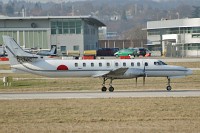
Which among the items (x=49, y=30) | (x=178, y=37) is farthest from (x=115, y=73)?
(x=178, y=37)

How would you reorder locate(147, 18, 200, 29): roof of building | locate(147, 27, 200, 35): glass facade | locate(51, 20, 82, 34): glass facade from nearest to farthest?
locate(51, 20, 82, 34): glass facade < locate(147, 27, 200, 35): glass facade < locate(147, 18, 200, 29): roof of building

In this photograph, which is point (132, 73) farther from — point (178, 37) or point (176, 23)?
point (176, 23)

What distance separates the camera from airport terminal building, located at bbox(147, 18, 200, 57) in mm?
121431

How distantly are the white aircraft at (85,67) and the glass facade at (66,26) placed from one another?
66.1 metres

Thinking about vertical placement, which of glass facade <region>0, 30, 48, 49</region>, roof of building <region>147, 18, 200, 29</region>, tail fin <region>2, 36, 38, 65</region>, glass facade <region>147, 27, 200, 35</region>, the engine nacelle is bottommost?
the engine nacelle

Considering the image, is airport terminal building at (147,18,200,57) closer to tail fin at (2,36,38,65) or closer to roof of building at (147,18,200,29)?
roof of building at (147,18,200,29)

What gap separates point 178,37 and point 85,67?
85.7 m

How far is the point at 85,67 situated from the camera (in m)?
45.5

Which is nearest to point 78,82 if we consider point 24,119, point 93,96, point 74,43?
point 93,96

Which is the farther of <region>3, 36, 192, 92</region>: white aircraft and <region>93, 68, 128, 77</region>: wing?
<region>3, 36, 192, 92</region>: white aircraft

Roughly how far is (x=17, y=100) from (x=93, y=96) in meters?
5.58

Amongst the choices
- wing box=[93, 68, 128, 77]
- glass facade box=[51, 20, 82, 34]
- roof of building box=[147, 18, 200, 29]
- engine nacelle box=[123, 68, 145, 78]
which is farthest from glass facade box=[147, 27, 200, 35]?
wing box=[93, 68, 128, 77]

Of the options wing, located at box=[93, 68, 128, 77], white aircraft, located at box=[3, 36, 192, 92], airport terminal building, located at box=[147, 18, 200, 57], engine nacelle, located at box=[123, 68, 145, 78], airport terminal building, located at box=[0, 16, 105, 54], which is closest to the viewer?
wing, located at box=[93, 68, 128, 77]

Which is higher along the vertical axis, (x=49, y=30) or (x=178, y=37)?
(x=49, y=30)
